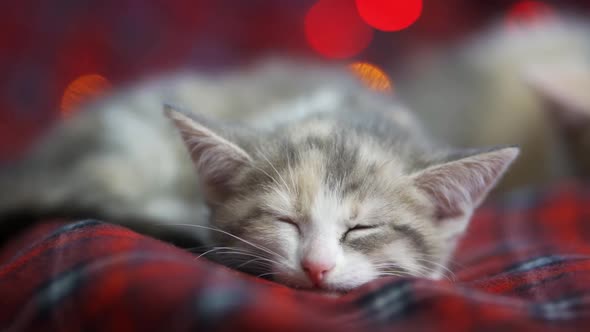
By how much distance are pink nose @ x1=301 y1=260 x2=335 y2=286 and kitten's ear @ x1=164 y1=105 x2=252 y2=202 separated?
9.5 inches

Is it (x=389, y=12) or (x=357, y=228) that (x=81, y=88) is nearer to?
(x=389, y=12)

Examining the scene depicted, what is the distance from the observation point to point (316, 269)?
79cm

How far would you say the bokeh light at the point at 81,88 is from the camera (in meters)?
1.88

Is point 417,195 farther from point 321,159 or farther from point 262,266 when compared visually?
point 262,266

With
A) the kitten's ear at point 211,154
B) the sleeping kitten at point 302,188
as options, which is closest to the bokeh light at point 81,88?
the sleeping kitten at point 302,188

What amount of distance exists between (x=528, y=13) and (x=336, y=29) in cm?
79

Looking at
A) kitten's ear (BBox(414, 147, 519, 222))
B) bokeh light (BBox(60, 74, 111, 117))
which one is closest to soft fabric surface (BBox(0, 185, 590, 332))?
kitten's ear (BBox(414, 147, 519, 222))

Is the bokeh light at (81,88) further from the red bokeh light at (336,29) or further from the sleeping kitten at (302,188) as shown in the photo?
the red bokeh light at (336,29)

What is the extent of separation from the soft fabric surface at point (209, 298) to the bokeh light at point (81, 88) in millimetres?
1104

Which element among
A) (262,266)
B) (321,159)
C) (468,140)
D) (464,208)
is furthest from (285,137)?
(468,140)

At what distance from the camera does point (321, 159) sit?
2.96 feet

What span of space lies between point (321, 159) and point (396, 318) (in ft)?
1.13

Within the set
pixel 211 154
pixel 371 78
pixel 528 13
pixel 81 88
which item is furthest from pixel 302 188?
pixel 528 13

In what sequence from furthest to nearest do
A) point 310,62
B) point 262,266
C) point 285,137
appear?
point 310,62 < point 285,137 < point 262,266
